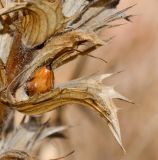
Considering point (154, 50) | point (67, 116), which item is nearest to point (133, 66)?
point (154, 50)

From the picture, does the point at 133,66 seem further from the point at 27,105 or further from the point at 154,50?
the point at 27,105

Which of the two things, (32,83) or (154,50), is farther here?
(154,50)

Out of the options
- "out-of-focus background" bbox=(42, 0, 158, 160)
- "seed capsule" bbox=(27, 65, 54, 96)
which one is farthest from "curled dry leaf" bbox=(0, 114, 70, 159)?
"out-of-focus background" bbox=(42, 0, 158, 160)

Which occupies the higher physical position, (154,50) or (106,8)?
(106,8)

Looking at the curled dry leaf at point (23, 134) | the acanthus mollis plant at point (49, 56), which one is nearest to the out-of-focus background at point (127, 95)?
the curled dry leaf at point (23, 134)

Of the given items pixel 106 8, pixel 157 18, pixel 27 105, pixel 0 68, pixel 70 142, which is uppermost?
pixel 106 8
